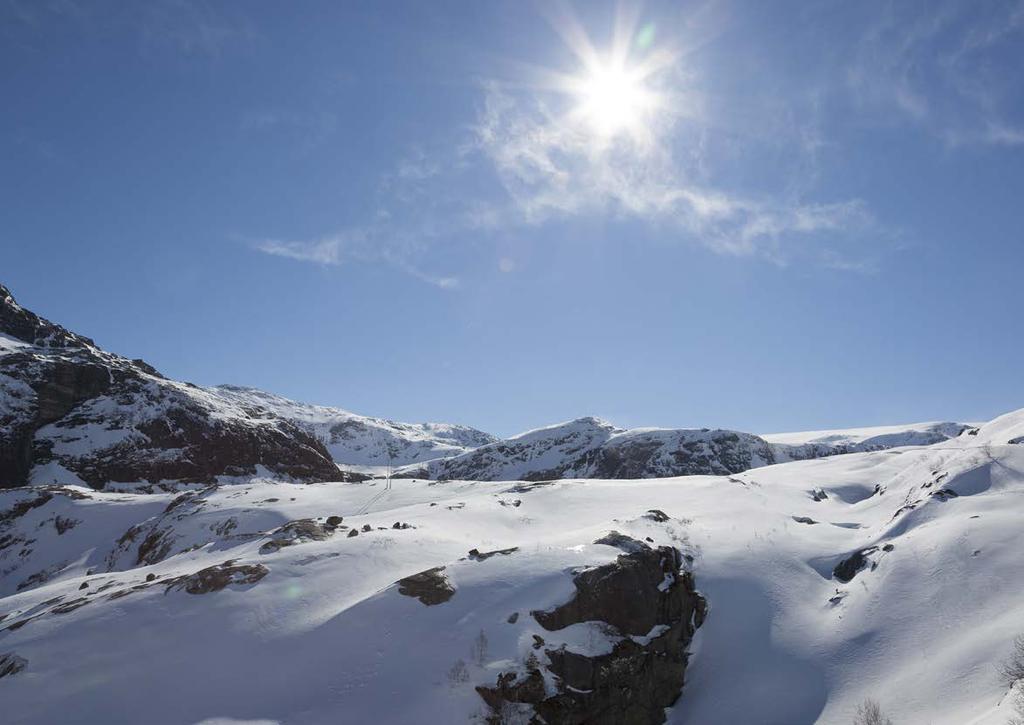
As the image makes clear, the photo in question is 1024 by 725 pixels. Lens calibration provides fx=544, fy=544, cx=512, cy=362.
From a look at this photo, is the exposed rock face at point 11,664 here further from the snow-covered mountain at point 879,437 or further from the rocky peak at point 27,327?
the snow-covered mountain at point 879,437

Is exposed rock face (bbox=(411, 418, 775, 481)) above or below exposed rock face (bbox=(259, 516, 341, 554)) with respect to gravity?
above

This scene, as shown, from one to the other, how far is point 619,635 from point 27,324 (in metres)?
123

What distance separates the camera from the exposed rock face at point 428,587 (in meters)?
15.4

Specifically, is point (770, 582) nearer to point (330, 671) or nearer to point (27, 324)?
point (330, 671)

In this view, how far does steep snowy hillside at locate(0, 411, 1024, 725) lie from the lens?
40.7 ft

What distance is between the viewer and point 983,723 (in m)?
10.6

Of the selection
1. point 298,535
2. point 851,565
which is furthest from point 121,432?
point 851,565

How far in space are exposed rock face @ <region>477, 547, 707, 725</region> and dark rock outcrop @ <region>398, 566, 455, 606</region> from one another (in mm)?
2818

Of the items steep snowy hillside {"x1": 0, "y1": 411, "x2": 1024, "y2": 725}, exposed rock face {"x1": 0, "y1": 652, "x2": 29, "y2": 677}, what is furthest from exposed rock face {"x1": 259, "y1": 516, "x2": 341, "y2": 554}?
exposed rock face {"x1": 0, "y1": 652, "x2": 29, "y2": 677}

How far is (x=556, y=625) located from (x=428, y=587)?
3.85 m

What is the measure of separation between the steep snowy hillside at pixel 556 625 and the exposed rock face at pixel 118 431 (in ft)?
180

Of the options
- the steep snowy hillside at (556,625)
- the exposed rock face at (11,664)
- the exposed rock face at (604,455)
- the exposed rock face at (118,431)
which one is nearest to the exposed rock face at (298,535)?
the steep snowy hillside at (556,625)

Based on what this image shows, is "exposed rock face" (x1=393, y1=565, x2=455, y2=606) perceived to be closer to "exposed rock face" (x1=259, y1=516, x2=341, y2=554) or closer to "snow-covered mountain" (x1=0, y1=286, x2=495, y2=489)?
"exposed rock face" (x1=259, y1=516, x2=341, y2=554)

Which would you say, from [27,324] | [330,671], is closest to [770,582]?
[330,671]
